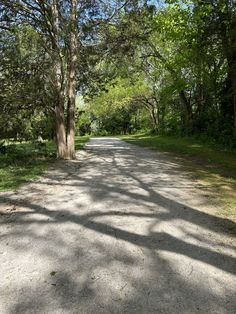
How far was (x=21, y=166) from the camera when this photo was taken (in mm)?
11234

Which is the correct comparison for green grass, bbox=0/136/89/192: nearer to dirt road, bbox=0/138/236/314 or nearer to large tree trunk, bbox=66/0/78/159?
large tree trunk, bbox=66/0/78/159

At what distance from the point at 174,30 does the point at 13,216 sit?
41.6 ft

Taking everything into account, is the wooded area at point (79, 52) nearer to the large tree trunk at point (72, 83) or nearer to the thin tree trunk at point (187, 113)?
the large tree trunk at point (72, 83)

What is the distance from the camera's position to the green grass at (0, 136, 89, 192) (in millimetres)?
8453

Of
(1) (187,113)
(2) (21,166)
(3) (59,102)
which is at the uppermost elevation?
(3) (59,102)

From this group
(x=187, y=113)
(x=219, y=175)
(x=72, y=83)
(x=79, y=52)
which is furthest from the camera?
(x=187, y=113)

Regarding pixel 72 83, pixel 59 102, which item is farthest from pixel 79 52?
pixel 59 102

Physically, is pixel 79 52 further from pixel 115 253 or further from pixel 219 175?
pixel 115 253

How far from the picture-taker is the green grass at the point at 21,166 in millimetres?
8453

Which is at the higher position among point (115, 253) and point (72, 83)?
point (72, 83)

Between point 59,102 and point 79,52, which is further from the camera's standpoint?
point 79,52

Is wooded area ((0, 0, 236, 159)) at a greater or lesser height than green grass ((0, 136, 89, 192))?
greater

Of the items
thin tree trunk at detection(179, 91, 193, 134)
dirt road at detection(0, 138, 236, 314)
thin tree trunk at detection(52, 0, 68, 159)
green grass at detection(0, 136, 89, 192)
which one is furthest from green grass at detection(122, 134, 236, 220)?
thin tree trunk at detection(179, 91, 193, 134)

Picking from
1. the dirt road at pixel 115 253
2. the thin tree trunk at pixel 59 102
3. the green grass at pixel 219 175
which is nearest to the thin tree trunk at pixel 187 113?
the green grass at pixel 219 175
